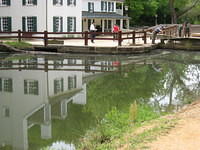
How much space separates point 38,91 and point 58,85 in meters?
1.51

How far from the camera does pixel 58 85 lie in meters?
16.6

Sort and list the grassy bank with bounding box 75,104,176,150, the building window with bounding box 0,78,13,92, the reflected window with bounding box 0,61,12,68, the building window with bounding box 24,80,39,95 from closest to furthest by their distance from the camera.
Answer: the grassy bank with bounding box 75,104,176,150 < the building window with bounding box 24,80,39,95 < the building window with bounding box 0,78,13,92 < the reflected window with bounding box 0,61,12,68

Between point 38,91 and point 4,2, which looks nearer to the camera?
point 38,91

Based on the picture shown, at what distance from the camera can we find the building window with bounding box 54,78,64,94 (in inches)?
611

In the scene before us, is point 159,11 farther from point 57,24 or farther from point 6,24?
point 6,24

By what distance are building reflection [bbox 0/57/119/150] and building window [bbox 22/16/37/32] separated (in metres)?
11.8

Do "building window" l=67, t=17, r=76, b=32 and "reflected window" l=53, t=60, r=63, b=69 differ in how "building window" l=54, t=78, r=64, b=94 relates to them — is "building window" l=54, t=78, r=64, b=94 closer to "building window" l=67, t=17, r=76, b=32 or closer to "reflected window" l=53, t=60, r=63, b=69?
"reflected window" l=53, t=60, r=63, b=69

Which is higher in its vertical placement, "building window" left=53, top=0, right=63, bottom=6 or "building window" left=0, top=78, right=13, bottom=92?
"building window" left=53, top=0, right=63, bottom=6

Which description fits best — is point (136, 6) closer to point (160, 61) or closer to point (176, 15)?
point (176, 15)

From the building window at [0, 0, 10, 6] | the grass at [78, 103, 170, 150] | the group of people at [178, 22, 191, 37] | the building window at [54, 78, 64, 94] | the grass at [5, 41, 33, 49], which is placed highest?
the building window at [0, 0, 10, 6]

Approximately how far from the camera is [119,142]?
292 inches

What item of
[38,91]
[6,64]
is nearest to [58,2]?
[6,64]

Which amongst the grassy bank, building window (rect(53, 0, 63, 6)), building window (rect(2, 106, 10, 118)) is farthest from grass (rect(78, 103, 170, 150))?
building window (rect(53, 0, 63, 6))

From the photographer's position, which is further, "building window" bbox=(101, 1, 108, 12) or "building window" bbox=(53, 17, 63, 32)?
"building window" bbox=(101, 1, 108, 12)
